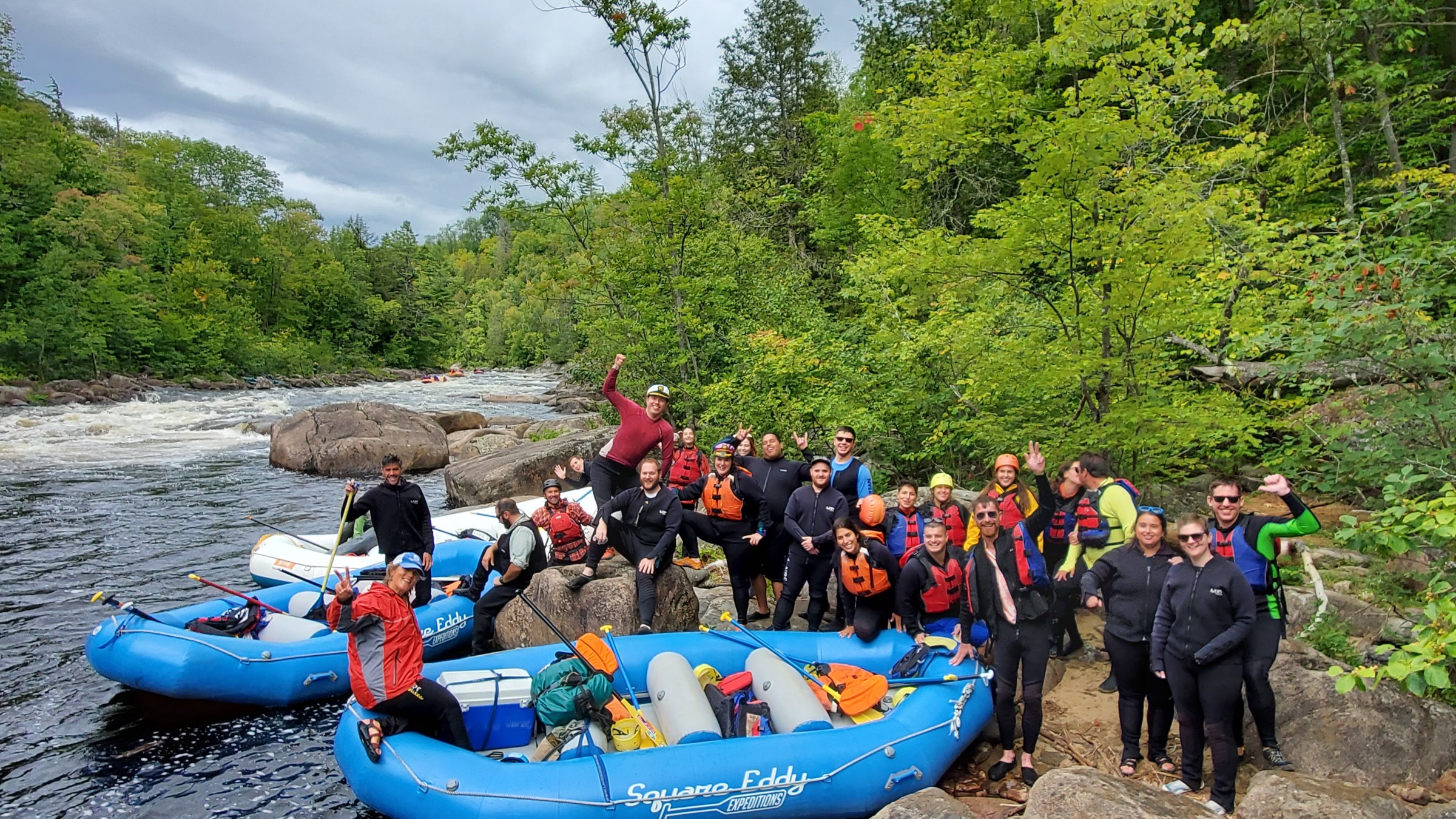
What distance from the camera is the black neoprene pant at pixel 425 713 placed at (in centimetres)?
467

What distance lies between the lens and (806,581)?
661 centimetres

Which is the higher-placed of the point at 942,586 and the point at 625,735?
the point at 942,586

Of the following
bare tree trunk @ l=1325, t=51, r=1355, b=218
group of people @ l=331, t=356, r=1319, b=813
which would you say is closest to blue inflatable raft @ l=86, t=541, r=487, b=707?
group of people @ l=331, t=356, r=1319, b=813

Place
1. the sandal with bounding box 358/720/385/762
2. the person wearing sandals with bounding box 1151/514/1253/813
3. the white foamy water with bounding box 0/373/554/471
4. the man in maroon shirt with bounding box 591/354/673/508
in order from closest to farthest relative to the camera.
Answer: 1. the person wearing sandals with bounding box 1151/514/1253/813
2. the sandal with bounding box 358/720/385/762
3. the man in maroon shirt with bounding box 591/354/673/508
4. the white foamy water with bounding box 0/373/554/471

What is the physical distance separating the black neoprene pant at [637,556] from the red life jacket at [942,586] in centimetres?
229

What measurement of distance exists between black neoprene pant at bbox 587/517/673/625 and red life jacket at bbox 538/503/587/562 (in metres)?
0.18

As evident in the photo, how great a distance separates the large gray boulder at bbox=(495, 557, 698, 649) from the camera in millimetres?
6633

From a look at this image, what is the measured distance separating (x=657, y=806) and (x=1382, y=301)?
17.5ft

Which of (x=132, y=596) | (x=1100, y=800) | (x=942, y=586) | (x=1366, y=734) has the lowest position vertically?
(x=132, y=596)

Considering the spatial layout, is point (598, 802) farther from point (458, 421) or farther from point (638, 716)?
point (458, 421)

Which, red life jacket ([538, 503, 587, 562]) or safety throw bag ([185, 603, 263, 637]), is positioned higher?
red life jacket ([538, 503, 587, 562])

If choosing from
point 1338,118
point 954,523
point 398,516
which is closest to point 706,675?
point 954,523

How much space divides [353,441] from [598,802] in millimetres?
14574

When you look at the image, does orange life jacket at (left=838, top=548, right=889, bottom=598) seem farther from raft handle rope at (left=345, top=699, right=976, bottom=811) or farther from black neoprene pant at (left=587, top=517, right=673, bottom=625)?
black neoprene pant at (left=587, top=517, right=673, bottom=625)
